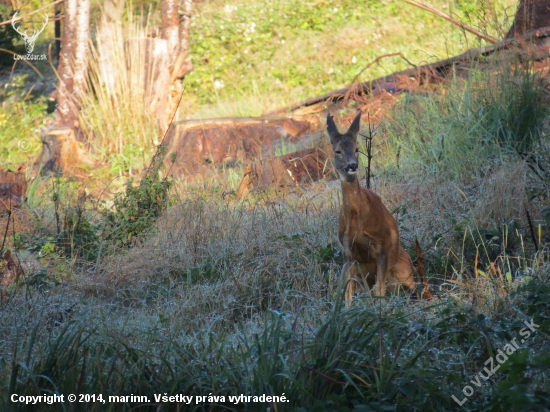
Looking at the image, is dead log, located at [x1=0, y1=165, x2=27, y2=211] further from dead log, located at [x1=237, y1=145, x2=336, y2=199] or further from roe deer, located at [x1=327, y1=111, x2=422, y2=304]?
roe deer, located at [x1=327, y1=111, x2=422, y2=304]

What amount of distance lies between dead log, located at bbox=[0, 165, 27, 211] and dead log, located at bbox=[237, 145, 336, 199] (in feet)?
7.95

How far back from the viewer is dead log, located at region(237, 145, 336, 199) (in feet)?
28.1

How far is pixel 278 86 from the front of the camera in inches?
629

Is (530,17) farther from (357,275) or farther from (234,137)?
(357,275)

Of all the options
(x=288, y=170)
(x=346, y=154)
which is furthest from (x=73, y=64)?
(x=346, y=154)

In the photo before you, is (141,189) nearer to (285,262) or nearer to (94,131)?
(285,262)

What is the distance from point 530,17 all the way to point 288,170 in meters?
3.85

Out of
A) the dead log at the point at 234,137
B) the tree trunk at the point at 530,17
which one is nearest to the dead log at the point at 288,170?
the dead log at the point at 234,137

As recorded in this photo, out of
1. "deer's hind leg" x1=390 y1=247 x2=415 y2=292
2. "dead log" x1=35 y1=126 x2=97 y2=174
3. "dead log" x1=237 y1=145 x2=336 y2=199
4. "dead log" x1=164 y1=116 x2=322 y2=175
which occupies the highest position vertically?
"deer's hind leg" x1=390 y1=247 x2=415 y2=292

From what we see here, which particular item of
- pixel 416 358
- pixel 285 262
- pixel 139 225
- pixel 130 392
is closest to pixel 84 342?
pixel 130 392

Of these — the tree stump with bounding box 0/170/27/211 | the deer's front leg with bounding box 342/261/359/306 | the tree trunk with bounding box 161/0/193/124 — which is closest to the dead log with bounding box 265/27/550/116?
the tree trunk with bounding box 161/0/193/124

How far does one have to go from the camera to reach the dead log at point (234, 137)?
10.2m

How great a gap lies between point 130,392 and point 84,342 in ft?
1.48

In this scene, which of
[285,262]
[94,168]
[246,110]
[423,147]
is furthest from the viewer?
[246,110]
